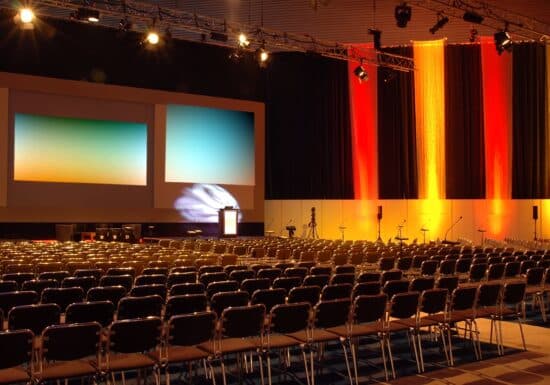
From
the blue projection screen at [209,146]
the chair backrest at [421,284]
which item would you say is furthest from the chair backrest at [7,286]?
the blue projection screen at [209,146]

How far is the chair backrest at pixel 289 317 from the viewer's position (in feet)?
18.2

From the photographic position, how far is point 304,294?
21.9ft

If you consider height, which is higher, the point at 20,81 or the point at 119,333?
the point at 20,81

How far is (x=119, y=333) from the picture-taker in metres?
4.77

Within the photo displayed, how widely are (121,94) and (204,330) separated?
18.3m

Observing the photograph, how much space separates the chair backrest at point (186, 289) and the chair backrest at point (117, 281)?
1110 millimetres

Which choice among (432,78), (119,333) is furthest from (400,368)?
(432,78)

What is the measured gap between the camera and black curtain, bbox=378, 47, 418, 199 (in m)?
23.6

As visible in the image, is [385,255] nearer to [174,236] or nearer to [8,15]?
[174,236]

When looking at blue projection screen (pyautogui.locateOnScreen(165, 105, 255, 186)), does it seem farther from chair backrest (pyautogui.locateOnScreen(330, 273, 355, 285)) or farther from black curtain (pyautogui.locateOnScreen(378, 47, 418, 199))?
chair backrest (pyautogui.locateOnScreen(330, 273, 355, 285))

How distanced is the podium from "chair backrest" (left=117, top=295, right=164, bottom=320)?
1553 cm

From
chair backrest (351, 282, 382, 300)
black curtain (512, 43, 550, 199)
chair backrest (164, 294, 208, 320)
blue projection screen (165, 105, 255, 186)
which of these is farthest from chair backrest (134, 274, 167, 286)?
black curtain (512, 43, 550, 199)

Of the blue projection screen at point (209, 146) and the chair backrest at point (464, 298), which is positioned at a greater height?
the blue projection screen at point (209, 146)

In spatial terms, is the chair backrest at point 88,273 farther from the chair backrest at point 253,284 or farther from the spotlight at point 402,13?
the spotlight at point 402,13
